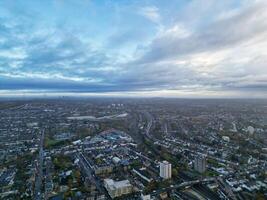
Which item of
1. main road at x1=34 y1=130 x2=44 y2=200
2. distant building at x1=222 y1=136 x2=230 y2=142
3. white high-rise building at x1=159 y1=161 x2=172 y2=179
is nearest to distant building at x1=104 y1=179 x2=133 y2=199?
white high-rise building at x1=159 y1=161 x2=172 y2=179

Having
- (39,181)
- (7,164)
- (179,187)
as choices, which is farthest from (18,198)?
(179,187)

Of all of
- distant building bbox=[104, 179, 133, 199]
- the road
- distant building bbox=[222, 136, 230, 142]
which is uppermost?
distant building bbox=[104, 179, 133, 199]

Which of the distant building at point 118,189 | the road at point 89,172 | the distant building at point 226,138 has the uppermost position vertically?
the distant building at point 118,189

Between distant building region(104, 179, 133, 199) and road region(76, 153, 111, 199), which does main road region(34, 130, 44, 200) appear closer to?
road region(76, 153, 111, 199)

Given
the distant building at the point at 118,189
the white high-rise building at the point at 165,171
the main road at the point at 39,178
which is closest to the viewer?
the distant building at the point at 118,189

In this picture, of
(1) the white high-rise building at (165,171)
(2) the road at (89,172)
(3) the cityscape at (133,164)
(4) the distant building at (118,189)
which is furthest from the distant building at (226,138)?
(4) the distant building at (118,189)

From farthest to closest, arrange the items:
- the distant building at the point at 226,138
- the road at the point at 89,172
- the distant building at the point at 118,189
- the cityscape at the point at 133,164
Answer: the distant building at the point at 226,138 → the road at the point at 89,172 → the cityscape at the point at 133,164 → the distant building at the point at 118,189

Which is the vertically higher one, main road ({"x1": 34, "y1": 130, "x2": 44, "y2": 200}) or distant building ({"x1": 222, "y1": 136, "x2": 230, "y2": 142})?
main road ({"x1": 34, "y1": 130, "x2": 44, "y2": 200})

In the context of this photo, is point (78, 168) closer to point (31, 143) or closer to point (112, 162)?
point (112, 162)

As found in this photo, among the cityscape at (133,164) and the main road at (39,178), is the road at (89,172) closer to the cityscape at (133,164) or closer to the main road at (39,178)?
the cityscape at (133,164)

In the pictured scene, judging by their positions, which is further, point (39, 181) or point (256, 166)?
point (256, 166)

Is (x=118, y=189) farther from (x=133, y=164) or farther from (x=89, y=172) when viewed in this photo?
(x=133, y=164)
